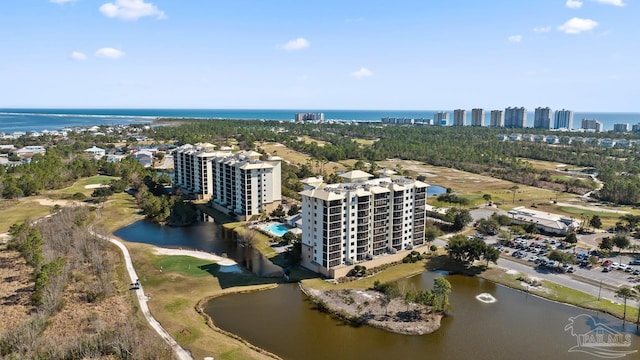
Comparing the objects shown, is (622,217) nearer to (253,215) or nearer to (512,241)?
(512,241)

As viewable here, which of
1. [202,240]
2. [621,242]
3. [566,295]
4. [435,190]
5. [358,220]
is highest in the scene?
[358,220]

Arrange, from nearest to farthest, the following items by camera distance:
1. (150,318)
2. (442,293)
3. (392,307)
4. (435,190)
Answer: (150,318), (442,293), (392,307), (435,190)

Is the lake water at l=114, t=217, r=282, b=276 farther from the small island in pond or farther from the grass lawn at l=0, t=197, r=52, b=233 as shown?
the grass lawn at l=0, t=197, r=52, b=233

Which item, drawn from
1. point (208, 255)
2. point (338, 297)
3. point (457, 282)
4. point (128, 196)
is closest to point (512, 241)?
point (457, 282)

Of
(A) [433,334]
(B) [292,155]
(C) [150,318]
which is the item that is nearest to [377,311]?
(A) [433,334]

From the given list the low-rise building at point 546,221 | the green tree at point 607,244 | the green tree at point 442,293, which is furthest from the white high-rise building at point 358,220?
the green tree at point 607,244

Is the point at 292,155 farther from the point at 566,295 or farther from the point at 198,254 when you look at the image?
the point at 566,295

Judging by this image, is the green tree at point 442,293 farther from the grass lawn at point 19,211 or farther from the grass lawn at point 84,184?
the grass lawn at point 84,184
